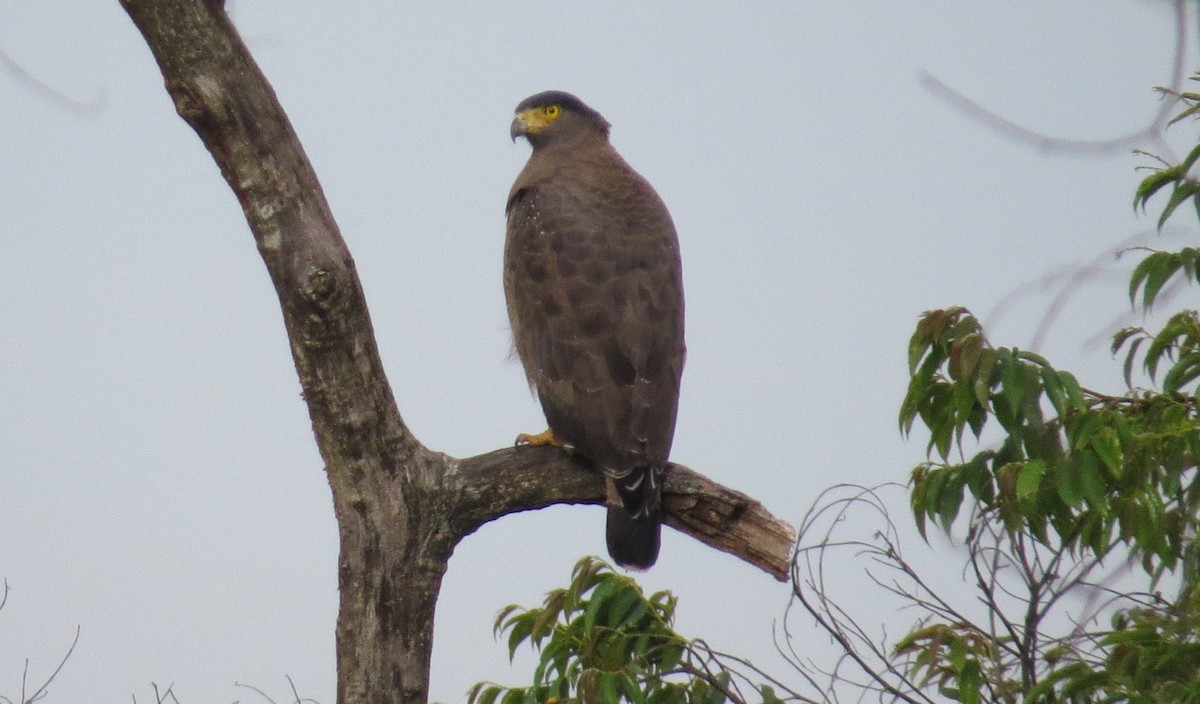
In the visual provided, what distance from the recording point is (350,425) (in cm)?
347

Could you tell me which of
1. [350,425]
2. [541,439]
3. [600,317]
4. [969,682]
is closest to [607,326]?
[600,317]

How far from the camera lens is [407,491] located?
11.7ft

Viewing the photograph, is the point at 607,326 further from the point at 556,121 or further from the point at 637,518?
the point at 556,121

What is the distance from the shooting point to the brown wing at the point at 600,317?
4.16 metres

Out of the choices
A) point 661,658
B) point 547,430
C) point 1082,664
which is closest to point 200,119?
point 547,430

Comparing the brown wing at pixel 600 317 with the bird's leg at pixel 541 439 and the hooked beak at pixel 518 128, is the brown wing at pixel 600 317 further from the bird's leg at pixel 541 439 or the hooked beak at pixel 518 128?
the hooked beak at pixel 518 128

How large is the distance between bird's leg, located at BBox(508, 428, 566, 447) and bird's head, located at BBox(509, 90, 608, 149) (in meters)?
1.73

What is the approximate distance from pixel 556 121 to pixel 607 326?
1.56 m

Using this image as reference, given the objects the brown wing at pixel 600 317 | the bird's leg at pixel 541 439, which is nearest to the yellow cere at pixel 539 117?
the brown wing at pixel 600 317

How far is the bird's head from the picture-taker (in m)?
5.58

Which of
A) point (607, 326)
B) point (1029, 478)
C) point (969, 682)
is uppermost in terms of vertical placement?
point (607, 326)

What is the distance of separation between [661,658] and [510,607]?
48 cm

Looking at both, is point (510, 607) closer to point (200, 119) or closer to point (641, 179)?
point (200, 119)

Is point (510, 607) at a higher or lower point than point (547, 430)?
lower
